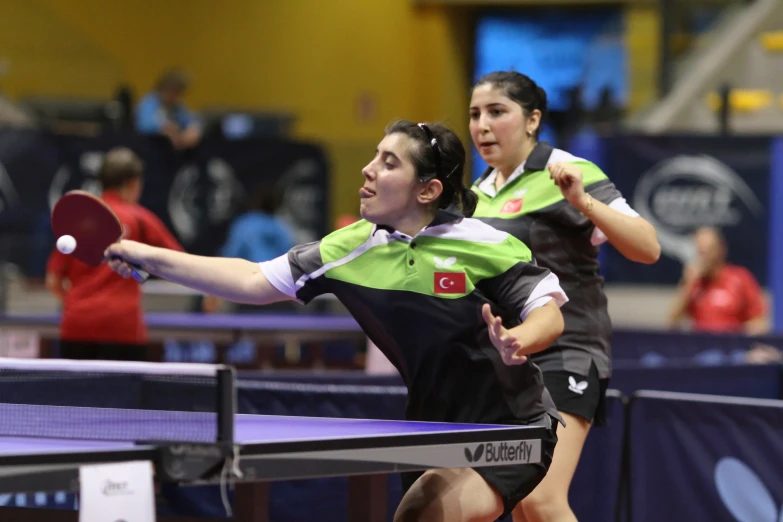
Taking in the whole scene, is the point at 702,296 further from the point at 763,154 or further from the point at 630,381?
the point at 630,381

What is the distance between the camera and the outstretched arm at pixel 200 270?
10.5 feet

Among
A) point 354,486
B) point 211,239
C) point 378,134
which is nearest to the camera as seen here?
point 354,486

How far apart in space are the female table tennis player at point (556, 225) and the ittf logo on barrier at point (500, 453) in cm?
76

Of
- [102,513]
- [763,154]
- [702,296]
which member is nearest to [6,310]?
[702,296]

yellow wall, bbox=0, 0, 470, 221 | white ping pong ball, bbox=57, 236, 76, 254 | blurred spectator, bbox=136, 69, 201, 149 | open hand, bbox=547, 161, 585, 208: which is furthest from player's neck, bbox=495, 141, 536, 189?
yellow wall, bbox=0, 0, 470, 221

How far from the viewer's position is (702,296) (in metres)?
9.78

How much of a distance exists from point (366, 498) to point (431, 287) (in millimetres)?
656

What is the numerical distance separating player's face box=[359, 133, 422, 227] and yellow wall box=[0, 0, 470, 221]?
34.7 feet

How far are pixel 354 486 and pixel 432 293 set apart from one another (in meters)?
0.64

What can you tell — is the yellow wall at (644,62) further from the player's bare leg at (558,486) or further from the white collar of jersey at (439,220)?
the white collar of jersey at (439,220)

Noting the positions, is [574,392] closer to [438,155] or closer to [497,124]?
[497,124]

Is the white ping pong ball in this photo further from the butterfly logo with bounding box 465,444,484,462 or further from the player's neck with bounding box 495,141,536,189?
the player's neck with bounding box 495,141,536,189

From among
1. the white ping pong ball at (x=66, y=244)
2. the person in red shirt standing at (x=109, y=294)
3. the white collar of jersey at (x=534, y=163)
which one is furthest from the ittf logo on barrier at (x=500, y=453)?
the person in red shirt standing at (x=109, y=294)

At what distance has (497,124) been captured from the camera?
154 inches
